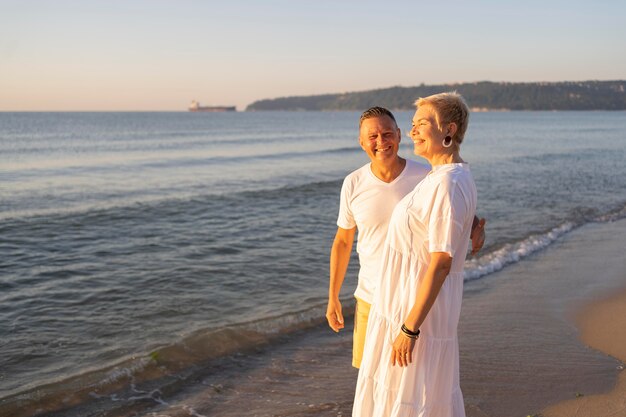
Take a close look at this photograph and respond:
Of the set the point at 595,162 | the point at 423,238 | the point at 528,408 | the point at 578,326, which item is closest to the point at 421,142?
the point at 423,238

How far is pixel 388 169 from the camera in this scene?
3.57 m

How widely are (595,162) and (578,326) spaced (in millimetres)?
24716

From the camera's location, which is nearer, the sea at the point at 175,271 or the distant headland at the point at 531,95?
the sea at the point at 175,271

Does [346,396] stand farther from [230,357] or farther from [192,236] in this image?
[192,236]

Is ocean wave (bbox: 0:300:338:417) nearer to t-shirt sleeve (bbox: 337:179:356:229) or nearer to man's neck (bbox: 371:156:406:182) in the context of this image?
t-shirt sleeve (bbox: 337:179:356:229)

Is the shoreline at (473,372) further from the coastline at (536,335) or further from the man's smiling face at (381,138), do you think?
the man's smiling face at (381,138)

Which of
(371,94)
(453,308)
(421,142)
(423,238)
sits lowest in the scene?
(453,308)

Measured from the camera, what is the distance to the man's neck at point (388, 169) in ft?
11.7

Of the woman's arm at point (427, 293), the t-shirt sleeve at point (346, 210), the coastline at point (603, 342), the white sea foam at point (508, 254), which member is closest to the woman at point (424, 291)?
the woman's arm at point (427, 293)

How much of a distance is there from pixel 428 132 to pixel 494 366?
12.6 feet

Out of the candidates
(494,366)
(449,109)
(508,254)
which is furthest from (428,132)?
(508,254)

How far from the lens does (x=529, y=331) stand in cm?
704

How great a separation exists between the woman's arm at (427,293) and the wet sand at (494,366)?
8.19ft

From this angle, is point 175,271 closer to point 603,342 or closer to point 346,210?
point 603,342
